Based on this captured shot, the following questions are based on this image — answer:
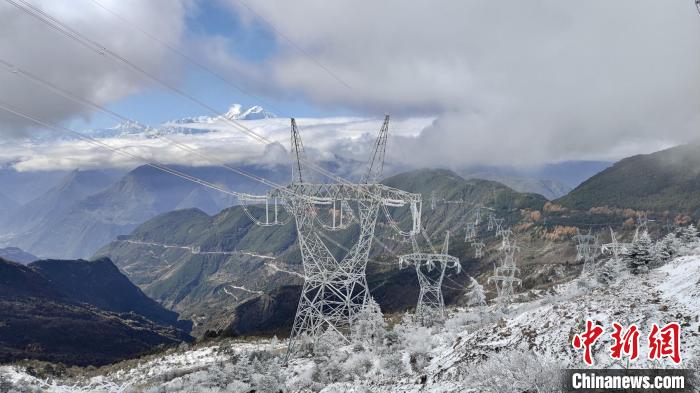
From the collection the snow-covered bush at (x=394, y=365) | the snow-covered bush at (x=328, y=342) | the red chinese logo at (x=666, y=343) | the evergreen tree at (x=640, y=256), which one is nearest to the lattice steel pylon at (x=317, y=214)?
the snow-covered bush at (x=328, y=342)

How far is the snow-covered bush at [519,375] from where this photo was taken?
2428cm

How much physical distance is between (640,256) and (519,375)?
115 ft

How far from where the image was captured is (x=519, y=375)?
2536 centimetres

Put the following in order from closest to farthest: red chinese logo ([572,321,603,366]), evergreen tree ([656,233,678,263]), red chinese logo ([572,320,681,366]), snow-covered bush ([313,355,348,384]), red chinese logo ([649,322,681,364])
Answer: red chinese logo ([649,322,681,364]) → red chinese logo ([572,320,681,366]) → red chinese logo ([572,321,603,366]) → snow-covered bush ([313,355,348,384]) → evergreen tree ([656,233,678,263])

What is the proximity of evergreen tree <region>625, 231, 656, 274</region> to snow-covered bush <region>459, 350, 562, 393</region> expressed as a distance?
29.4 metres

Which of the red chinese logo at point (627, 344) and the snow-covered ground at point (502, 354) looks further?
the snow-covered ground at point (502, 354)

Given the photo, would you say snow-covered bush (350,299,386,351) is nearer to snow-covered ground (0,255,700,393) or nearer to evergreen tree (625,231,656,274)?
snow-covered ground (0,255,700,393)

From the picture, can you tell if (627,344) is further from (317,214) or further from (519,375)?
(317,214)

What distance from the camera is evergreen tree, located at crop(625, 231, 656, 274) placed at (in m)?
51.5

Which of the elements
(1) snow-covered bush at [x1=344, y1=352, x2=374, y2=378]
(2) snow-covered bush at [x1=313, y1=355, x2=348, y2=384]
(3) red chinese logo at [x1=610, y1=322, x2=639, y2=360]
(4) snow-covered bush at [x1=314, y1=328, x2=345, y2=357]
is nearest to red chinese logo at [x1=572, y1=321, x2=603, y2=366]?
(3) red chinese logo at [x1=610, y1=322, x2=639, y2=360]

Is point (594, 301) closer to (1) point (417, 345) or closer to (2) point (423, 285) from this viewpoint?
(1) point (417, 345)

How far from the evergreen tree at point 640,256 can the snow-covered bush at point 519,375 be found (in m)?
29.4

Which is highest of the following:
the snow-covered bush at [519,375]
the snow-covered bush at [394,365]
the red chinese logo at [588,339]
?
the red chinese logo at [588,339]

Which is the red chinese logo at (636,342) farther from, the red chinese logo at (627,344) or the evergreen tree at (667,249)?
the evergreen tree at (667,249)
